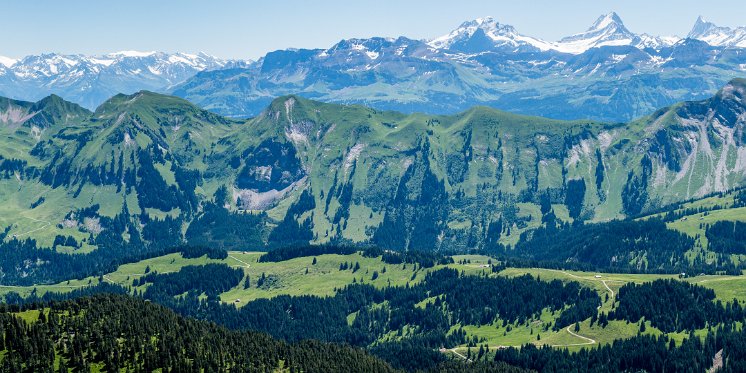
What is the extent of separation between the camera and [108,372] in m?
200

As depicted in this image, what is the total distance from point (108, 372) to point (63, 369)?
32.4 feet

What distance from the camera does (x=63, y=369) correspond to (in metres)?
195

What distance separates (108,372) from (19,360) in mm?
19260

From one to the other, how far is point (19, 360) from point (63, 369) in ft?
32.3

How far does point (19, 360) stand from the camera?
194625 mm
